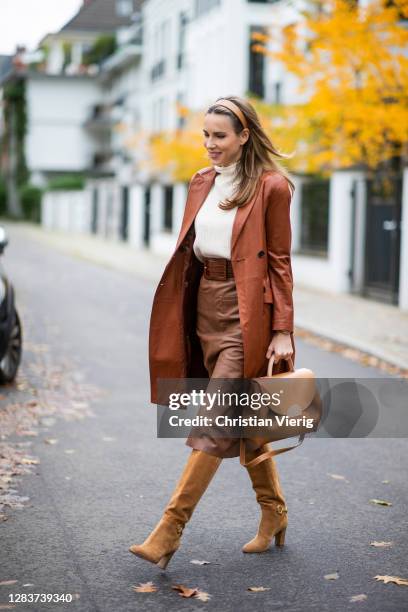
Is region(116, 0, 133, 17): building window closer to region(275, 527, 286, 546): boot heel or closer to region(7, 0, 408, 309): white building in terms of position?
region(7, 0, 408, 309): white building

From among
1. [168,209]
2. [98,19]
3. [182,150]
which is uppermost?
[98,19]

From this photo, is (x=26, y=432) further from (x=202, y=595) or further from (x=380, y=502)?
(x=202, y=595)

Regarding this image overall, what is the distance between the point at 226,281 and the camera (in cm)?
454

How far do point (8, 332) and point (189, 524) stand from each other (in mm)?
4198

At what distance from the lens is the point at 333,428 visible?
7.96 m

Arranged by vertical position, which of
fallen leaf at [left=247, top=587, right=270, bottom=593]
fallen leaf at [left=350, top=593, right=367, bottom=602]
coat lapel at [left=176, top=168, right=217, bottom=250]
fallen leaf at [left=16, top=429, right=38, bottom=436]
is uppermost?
coat lapel at [left=176, top=168, right=217, bottom=250]

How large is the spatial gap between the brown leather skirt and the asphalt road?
1.78ft

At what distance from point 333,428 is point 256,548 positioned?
3239 mm

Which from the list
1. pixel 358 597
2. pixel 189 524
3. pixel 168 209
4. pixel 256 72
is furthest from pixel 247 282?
pixel 168 209

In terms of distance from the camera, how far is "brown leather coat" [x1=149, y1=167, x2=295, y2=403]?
4441 millimetres

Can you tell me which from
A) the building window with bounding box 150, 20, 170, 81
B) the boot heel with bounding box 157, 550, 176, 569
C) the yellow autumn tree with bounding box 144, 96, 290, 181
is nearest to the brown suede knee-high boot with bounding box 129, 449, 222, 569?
the boot heel with bounding box 157, 550, 176, 569

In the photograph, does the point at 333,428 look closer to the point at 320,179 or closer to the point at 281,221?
the point at 281,221

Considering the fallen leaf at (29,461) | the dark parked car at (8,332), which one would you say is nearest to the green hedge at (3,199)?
the dark parked car at (8,332)

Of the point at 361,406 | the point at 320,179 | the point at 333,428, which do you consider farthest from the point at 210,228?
the point at 320,179
